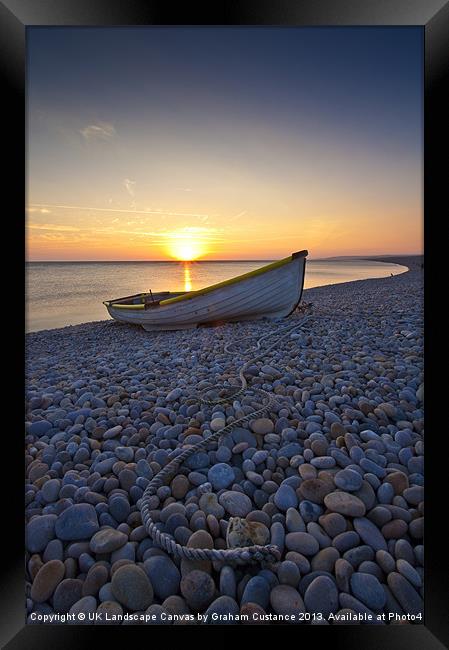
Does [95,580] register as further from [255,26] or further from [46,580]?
[255,26]

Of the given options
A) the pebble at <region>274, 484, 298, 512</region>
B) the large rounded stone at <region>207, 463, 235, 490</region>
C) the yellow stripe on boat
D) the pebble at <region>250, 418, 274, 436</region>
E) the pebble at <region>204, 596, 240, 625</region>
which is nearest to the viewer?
the pebble at <region>204, 596, 240, 625</region>

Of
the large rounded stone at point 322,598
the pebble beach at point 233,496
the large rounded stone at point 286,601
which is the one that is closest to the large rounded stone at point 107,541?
the pebble beach at point 233,496

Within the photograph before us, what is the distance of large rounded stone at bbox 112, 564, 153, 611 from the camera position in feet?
3.59

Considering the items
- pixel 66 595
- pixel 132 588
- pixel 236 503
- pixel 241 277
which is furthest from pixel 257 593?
pixel 241 277

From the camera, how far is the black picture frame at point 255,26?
1.09 meters

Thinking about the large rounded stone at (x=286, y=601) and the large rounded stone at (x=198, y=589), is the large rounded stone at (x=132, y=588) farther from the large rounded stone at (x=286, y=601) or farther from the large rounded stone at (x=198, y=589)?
the large rounded stone at (x=286, y=601)

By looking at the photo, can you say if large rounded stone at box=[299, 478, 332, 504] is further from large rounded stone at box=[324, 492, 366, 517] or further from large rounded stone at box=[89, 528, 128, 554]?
large rounded stone at box=[89, 528, 128, 554]

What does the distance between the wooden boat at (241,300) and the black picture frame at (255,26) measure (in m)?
3.46

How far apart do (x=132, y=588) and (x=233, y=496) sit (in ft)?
1.63

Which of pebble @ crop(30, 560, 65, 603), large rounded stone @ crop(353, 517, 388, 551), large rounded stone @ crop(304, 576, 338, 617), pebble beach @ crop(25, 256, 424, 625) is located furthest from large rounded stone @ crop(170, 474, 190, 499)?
large rounded stone @ crop(353, 517, 388, 551)

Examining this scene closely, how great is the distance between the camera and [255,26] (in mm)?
1150
